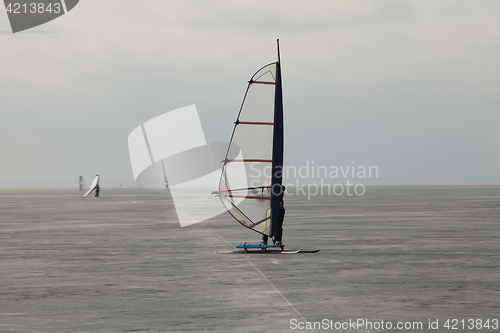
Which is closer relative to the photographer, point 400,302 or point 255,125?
point 400,302

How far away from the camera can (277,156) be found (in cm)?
1938

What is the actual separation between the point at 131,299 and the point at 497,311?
246 inches

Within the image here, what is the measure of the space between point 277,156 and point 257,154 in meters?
0.62

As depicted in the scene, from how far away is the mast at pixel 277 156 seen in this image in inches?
762

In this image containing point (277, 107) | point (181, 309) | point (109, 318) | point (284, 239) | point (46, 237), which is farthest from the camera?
point (46, 237)

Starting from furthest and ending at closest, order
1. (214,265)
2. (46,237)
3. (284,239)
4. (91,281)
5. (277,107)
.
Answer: (46,237) < (284,239) < (277,107) < (214,265) < (91,281)

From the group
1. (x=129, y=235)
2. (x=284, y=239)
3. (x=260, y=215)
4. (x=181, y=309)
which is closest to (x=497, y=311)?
(x=181, y=309)

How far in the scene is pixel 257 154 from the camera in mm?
19578

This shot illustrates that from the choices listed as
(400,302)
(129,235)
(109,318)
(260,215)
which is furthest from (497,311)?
(129,235)

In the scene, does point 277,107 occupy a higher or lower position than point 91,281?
higher

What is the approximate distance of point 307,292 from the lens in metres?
12.6

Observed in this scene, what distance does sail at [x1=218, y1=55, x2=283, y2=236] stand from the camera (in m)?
19.4

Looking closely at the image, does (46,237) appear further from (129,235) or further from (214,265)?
(214,265)

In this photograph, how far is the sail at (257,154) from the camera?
19.4 meters
